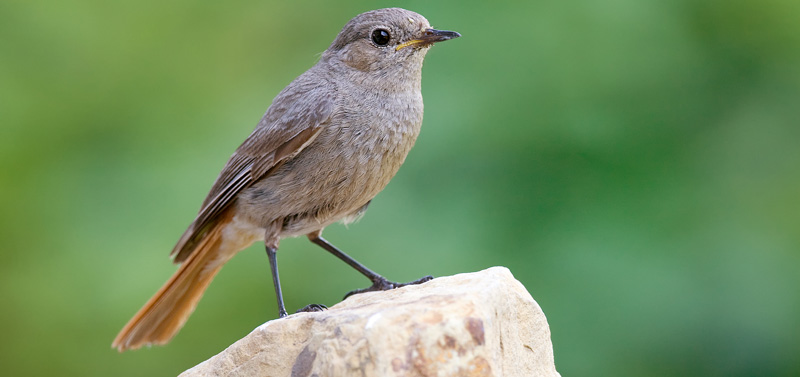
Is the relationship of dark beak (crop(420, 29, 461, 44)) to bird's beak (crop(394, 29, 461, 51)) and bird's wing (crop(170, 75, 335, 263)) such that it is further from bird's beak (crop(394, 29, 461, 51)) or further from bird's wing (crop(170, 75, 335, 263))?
bird's wing (crop(170, 75, 335, 263))

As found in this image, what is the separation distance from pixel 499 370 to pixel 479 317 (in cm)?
19

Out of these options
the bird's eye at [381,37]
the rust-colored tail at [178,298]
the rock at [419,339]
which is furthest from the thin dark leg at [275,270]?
the bird's eye at [381,37]

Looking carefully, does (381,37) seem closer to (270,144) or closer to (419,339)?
(270,144)

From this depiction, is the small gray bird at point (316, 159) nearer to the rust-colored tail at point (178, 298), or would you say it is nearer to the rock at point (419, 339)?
the rust-colored tail at point (178, 298)

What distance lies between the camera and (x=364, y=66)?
4.71 meters

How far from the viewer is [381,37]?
4.71 meters

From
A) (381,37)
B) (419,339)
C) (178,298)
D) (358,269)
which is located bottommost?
(178,298)

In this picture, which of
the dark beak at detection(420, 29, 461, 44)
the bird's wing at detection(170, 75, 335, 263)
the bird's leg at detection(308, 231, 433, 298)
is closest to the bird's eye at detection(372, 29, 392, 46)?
the dark beak at detection(420, 29, 461, 44)

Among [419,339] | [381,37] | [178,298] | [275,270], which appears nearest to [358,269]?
[275,270]

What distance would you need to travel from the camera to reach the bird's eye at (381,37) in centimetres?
470

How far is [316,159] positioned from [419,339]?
5.78 ft

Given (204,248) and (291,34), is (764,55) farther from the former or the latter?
(204,248)

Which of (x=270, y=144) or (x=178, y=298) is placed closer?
(x=270, y=144)

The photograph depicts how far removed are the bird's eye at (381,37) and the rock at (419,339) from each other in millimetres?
1526
